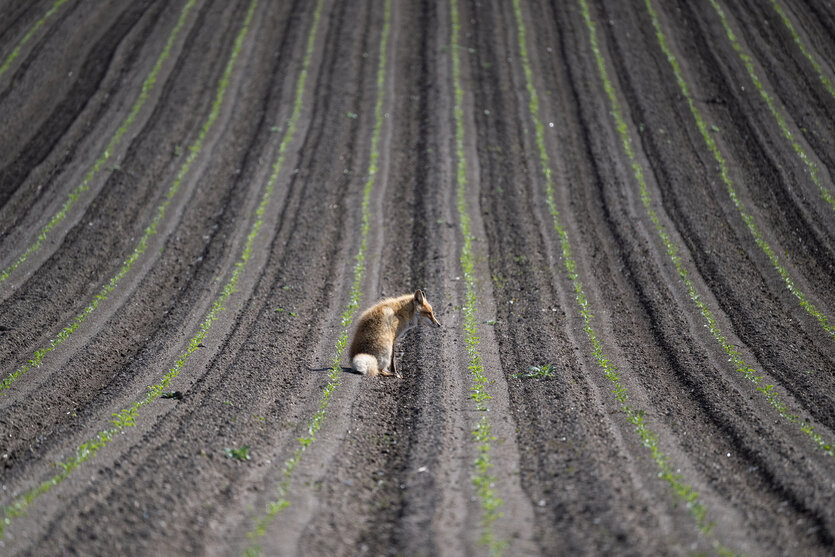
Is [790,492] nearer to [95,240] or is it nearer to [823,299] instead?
[823,299]

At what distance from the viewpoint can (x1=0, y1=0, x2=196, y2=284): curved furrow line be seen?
18950 millimetres

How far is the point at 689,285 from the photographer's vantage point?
689 inches

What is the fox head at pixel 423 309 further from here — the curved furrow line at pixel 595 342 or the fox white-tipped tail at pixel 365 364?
the curved furrow line at pixel 595 342

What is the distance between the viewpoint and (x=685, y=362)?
45.5ft

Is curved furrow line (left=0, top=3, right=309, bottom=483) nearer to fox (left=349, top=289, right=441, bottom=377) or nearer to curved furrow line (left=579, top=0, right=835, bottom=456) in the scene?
fox (left=349, top=289, right=441, bottom=377)

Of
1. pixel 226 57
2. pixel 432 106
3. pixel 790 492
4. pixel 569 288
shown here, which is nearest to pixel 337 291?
pixel 569 288

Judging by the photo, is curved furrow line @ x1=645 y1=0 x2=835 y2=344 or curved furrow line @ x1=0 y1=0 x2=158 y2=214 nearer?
curved furrow line @ x1=645 y1=0 x2=835 y2=344

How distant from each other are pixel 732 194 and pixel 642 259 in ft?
17.7

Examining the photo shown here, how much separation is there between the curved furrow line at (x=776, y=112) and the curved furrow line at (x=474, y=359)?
37.0 ft

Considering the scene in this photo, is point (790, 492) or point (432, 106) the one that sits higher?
point (790, 492)

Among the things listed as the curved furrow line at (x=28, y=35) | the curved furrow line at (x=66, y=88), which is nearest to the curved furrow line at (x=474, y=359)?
the curved furrow line at (x=66, y=88)

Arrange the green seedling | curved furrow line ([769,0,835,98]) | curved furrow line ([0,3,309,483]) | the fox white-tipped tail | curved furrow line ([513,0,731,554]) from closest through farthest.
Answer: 1. curved furrow line ([513,0,731,554])
2. the fox white-tipped tail
3. curved furrow line ([0,3,309,483])
4. the green seedling
5. curved furrow line ([769,0,835,98])

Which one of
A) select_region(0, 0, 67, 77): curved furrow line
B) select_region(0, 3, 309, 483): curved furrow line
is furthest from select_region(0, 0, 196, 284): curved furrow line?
select_region(0, 0, 67, 77): curved furrow line

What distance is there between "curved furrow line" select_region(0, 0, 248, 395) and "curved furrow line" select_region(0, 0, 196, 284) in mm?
2658
